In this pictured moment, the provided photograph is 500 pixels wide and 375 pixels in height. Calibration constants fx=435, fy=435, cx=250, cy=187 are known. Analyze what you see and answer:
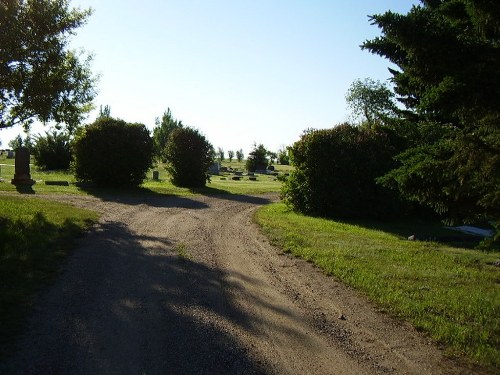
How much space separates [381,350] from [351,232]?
28.7 ft

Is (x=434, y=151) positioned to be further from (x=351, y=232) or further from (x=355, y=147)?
(x=355, y=147)

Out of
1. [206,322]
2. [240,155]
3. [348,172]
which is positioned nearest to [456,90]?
[206,322]

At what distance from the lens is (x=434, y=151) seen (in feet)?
22.2

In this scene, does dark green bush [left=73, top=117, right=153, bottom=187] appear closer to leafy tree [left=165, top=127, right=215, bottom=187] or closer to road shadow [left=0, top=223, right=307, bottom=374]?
leafy tree [left=165, top=127, right=215, bottom=187]

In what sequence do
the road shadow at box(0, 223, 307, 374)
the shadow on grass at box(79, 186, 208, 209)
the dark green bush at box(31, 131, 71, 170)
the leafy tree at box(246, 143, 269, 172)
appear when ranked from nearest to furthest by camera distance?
the road shadow at box(0, 223, 307, 374)
the shadow on grass at box(79, 186, 208, 209)
the dark green bush at box(31, 131, 71, 170)
the leafy tree at box(246, 143, 269, 172)

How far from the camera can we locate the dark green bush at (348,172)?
56.3 feet

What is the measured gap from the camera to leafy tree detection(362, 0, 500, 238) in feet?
18.2

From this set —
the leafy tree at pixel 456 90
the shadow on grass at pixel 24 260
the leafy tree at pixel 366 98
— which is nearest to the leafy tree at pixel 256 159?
the leafy tree at pixel 366 98

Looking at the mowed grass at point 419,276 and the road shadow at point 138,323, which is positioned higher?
the mowed grass at point 419,276

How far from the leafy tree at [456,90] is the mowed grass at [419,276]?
4.49 ft

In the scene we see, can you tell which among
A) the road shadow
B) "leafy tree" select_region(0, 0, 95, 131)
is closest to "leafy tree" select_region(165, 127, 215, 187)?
"leafy tree" select_region(0, 0, 95, 131)

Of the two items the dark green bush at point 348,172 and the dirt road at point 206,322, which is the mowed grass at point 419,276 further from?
the dark green bush at point 348,172

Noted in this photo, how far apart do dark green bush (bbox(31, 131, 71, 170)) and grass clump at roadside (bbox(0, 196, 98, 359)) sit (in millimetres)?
28116

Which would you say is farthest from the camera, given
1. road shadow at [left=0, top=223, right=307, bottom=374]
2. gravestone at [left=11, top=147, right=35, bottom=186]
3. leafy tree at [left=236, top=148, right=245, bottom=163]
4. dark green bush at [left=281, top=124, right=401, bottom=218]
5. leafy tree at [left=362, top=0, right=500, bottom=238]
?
leafy tree at [left=236, top=148, right=245, bottom=163]
